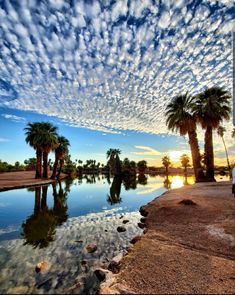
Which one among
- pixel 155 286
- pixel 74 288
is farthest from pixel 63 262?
pixel 155 286

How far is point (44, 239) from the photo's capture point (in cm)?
809

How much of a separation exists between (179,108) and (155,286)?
86.9 feet

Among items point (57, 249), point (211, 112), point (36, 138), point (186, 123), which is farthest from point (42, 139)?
point (57, 249)

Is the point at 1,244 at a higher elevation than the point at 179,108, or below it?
below

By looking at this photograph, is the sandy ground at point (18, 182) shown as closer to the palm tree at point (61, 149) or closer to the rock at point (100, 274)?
the palm tree at point (61, 149)

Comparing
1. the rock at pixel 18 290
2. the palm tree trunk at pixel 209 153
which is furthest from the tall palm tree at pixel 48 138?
the rock at pixel 18 290

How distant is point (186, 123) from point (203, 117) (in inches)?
89.2

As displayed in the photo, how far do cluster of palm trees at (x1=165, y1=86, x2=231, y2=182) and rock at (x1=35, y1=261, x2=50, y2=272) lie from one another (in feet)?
79.0

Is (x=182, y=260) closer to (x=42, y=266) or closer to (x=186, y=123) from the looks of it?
(x=42, y=266)

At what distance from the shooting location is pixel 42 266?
219 inches

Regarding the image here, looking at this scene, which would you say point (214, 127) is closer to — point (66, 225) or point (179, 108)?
point (179, 108)

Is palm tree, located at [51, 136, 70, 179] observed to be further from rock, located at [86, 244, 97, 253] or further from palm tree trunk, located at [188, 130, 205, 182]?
rock, located at [86, 244, 97, 253]

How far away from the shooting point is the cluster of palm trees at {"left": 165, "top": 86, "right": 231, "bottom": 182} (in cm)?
2497

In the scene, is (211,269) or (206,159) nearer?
(211,269)
